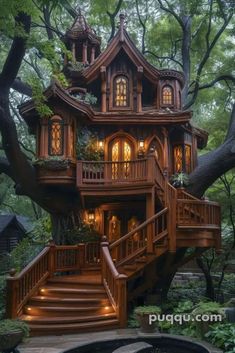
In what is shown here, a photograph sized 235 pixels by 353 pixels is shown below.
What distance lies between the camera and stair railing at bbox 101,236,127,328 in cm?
959

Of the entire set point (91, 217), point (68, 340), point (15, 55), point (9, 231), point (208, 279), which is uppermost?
point (15, 55)

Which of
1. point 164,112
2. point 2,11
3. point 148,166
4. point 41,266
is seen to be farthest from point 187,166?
point 2,11

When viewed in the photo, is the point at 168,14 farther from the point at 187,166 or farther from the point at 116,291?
the point at 116,291

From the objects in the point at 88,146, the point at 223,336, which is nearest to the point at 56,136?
the point at 88,146

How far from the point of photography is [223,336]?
24.8 ft

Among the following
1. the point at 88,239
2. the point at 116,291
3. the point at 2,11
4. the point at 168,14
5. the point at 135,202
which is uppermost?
the point at 168,14

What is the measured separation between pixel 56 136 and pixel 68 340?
7.62 metres

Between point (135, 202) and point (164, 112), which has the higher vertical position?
point (164, 112)

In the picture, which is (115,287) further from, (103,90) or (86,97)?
(103,90)

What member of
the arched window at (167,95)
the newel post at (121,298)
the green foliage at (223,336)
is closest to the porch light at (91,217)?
the arched window at (167,95)

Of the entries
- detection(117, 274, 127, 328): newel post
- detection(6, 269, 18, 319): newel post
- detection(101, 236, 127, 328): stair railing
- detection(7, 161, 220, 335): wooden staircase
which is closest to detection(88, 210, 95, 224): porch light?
detection(7, 161, 220, 335): wooden staircase

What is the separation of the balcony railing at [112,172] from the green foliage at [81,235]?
237cm

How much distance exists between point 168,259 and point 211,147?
34.6 ft

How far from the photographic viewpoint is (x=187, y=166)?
15969 millimetres
